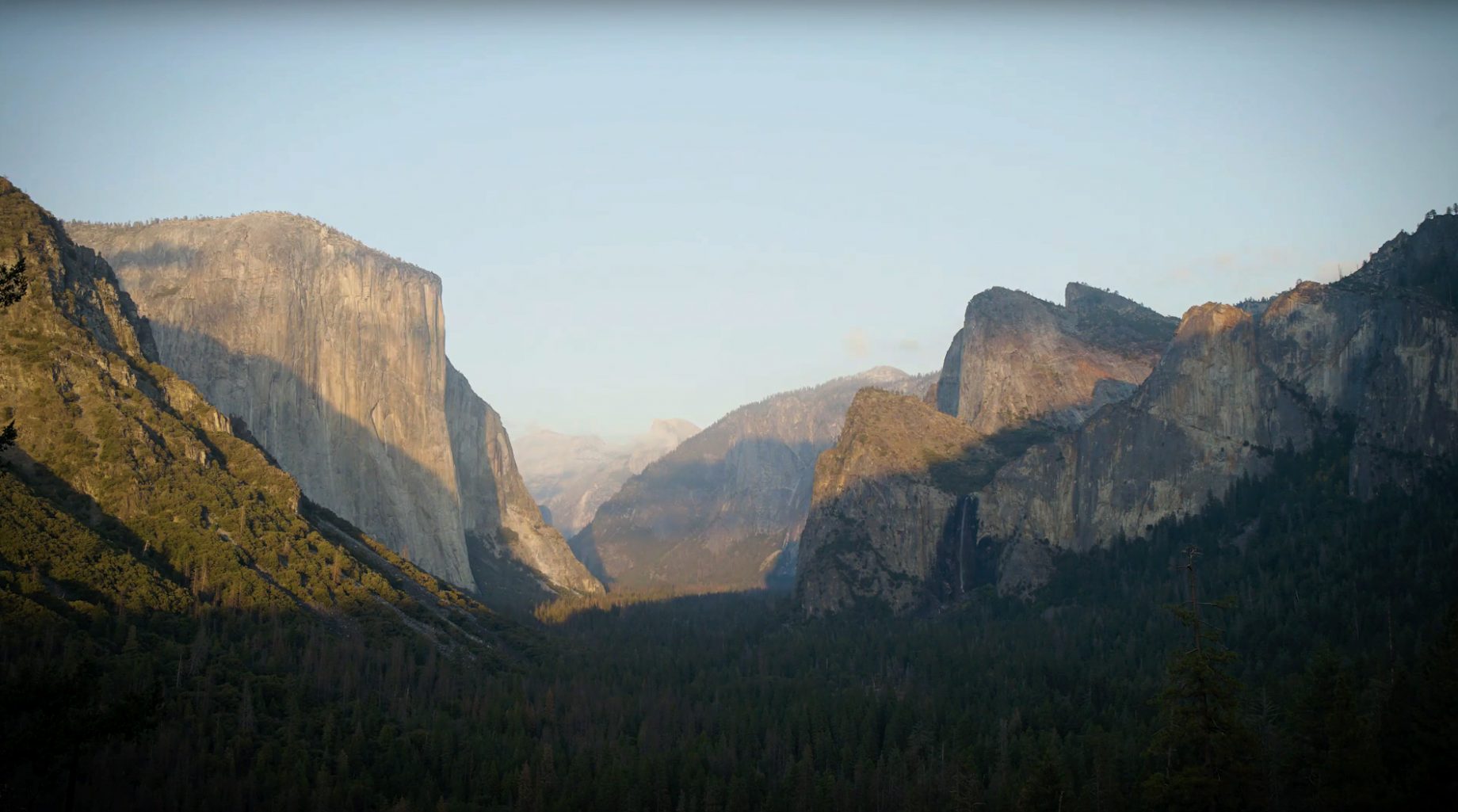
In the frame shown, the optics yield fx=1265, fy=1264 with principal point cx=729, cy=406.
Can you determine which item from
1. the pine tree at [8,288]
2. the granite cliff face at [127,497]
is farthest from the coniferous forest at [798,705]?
the pine tree at [8,288]

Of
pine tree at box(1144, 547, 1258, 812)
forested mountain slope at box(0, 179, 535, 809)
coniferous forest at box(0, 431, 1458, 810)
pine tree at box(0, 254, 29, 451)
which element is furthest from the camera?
forested mountain slope at box(0, 179, 535, 809)

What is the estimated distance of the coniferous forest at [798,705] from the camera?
200 ft

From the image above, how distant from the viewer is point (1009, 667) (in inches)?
6216

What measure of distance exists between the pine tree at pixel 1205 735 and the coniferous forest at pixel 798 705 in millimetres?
122

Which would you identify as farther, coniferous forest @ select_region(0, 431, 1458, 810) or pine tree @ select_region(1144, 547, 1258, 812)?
coniferous forest @ select_region(0, 431, 1458, 810)

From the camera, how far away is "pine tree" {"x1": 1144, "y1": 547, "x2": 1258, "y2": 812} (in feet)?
175

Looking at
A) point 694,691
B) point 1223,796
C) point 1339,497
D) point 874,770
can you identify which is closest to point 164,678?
point 874,770

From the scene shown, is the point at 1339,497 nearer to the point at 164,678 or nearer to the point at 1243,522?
the point at 1243,522

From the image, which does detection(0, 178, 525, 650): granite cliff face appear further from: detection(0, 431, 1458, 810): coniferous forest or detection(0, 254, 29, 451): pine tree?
detection(0, 254, 29, 451): pine tree

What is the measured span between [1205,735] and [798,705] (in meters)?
90.5

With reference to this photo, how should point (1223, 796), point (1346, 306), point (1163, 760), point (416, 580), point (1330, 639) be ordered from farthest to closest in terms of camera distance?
point (1346, 306)
point (416, 580)
point (1330, 639)
point (1163, 760)
point (1223, 796)

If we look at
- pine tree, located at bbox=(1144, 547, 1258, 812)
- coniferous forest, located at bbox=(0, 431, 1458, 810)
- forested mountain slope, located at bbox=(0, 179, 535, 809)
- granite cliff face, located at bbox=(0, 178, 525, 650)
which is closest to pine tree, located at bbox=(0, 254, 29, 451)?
coniferous forest, located at bbox=(0, 431, 1458, 810)

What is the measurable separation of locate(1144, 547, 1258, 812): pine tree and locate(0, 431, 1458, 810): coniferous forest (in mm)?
122

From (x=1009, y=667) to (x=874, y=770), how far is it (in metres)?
49.5
